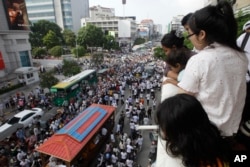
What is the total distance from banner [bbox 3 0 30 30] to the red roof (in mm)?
23865

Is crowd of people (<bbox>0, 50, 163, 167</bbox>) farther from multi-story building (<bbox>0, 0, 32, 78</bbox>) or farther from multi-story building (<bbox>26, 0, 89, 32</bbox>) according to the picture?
multi-story building (<bbox>26, 0, 89, 32</bbox>)

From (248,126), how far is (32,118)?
1590cm

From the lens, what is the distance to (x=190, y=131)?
4.51ft

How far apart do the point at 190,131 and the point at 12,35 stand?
34284mm

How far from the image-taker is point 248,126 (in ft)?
6.09

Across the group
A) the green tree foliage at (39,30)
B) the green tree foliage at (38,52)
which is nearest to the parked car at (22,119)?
the green tree foliage at (38,52)

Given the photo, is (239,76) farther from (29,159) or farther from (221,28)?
(29,159)

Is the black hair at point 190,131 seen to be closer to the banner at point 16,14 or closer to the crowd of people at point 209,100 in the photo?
the crowd of people at point 209,100

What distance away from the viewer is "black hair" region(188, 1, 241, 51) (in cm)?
163

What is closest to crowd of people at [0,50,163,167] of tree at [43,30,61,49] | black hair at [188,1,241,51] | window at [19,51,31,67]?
black hair at [188,1,241,51]

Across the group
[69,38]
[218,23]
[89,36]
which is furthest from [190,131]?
[69,38]

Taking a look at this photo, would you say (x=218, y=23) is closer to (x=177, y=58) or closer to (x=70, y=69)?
(x=177, y=58)

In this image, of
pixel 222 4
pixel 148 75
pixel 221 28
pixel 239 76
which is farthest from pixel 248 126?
pixel 148 75

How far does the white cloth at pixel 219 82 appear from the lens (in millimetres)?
1575
